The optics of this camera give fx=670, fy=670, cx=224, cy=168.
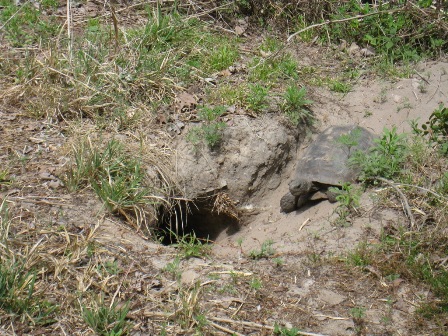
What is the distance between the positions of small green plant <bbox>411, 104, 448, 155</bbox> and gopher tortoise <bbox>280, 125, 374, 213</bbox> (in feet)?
1.46

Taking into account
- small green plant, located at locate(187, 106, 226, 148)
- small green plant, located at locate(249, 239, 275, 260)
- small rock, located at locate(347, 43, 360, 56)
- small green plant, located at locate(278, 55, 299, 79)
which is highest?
small rock, located at locate(347, 43, 360, 56)

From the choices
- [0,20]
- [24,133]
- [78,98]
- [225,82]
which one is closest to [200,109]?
[225,82]

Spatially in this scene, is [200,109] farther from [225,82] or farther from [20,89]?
[20,89]

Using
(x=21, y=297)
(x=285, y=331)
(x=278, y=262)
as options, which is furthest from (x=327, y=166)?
(x=21, y=297)

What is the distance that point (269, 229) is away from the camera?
579cm

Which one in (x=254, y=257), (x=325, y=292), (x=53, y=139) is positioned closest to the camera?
(x=325, y=292)

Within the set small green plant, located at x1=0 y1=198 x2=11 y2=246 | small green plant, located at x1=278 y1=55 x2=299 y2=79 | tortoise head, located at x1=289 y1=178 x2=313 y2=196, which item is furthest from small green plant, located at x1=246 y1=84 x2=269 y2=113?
small green plant, located at x1=0 y1=198 x2=11 y2=246

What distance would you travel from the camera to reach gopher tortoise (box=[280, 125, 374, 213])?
557 centimetres

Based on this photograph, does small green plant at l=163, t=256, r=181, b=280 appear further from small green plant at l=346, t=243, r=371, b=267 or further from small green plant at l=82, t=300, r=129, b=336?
small green plant at l=346, t=243, r=371, b=267

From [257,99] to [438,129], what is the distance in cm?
161

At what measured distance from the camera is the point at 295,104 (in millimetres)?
6164

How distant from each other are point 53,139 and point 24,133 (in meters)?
0.26

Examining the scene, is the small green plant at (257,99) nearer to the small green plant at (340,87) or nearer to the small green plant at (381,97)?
the small green plant at (340,87)

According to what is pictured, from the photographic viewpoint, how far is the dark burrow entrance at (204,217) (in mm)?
5988
